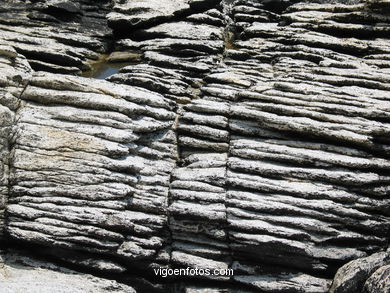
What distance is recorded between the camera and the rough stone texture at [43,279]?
17.5 m

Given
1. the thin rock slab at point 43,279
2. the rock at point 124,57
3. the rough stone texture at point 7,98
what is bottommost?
the thin rock slab at point 43,279

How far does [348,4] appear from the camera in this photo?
29.2 m

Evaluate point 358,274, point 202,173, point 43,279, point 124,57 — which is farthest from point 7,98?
point 358,274

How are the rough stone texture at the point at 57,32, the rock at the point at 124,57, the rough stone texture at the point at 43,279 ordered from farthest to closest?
1. the rock at the point at 124,57
2. the rough stone texture at the point at 57,32
3. the rough stone texture at the point at 43,279

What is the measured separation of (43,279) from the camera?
18.1 metres

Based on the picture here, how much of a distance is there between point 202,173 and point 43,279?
769 cm

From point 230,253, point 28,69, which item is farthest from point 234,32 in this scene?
point 230,253

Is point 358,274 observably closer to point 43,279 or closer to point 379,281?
point 379,281

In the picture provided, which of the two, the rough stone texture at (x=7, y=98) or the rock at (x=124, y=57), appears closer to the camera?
the rough stone texture at (x=7, y=98)

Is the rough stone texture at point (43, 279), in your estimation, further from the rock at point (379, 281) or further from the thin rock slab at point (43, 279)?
the rock at point (379, 281)

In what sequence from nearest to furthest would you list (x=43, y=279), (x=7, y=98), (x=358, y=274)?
1. (x=358, y=274)
2. (x=43, y=279)
3. (x=7, y=98)

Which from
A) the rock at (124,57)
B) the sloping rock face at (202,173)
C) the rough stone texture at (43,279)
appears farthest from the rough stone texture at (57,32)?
the rough stone texture at (43,279)

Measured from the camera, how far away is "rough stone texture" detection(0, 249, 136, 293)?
17516 millimetres

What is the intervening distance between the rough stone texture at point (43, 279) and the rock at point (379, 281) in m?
9.14
